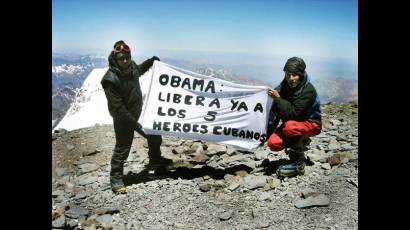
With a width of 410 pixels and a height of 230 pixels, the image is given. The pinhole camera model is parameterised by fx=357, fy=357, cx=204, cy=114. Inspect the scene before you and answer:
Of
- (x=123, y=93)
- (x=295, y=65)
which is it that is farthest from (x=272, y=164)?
(x=123, y=93)

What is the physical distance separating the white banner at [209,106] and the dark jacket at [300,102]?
436 millimetres

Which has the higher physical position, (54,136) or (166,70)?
(166,70)

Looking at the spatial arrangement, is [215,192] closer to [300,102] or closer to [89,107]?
[300,102]

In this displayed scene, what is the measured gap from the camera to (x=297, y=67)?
555cm

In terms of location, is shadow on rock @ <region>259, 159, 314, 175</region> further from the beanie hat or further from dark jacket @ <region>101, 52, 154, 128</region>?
dark jacket @ <region>101, 52, 154, 128</region>

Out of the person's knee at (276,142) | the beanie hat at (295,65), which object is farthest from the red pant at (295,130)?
the beanie hat at (295,65)

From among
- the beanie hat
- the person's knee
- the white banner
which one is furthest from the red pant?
the beanie hat

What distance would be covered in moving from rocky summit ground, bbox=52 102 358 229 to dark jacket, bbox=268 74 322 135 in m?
1.13

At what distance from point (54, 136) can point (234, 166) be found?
20.1 ft

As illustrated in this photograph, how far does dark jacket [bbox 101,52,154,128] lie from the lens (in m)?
5.65

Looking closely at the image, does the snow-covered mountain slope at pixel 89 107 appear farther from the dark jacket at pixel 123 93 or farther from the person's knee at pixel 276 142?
the person's knee at pixel 276 142
